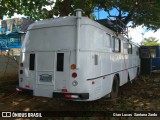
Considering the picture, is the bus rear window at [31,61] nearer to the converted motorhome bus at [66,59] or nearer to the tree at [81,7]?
the converted motorhome bus at [66,59]

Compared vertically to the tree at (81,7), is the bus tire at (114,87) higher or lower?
lower

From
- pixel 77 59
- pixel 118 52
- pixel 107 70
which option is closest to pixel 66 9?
pixel 118 52

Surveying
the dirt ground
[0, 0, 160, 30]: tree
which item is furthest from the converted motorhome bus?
[0, 0, 160, 30]: tree

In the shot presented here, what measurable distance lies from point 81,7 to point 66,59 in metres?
7.37

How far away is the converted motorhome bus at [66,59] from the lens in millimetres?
6066

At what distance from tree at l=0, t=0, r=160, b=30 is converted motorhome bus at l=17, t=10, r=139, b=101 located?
4.90 metres

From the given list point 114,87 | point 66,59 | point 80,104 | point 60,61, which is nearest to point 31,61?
point 60,61

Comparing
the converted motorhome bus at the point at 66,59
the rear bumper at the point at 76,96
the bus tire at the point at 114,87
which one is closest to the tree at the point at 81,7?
the bus tire at the point at 114,87

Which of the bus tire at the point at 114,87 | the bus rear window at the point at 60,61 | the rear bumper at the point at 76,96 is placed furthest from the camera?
the bus tire at the point at 114,87

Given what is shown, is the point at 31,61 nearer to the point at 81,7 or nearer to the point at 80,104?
the point at 80,104

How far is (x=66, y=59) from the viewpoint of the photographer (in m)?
6.22

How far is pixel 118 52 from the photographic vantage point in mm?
9023

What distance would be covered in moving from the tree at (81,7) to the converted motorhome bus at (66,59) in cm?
490

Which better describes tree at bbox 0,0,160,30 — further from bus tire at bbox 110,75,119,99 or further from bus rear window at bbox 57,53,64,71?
bus rear window at bbox 57,53,64,71
